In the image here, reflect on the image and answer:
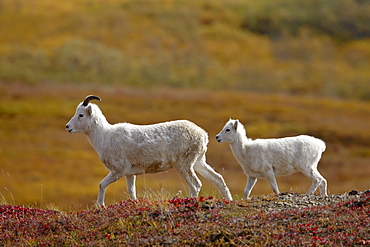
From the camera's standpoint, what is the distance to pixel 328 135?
61.9 m

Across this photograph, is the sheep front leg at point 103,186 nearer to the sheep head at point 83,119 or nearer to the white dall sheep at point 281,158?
the sheep head at point 83,119

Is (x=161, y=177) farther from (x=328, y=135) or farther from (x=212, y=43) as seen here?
(x=212, y=43)

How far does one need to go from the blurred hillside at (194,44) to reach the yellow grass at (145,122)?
13335 mm

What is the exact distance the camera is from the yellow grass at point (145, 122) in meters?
42.9

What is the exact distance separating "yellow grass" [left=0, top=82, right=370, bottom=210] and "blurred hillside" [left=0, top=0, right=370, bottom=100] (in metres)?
13.3

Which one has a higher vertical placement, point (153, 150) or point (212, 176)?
point (153, 150)

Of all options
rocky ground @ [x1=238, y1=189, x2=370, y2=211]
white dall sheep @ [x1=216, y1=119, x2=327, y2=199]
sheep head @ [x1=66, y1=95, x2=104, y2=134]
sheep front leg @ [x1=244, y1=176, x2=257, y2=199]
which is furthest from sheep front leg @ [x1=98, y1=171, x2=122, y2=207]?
white dall sheep @ [x1=216, y1=119, x2=327, y2=199]

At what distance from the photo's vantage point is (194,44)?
4786 inches

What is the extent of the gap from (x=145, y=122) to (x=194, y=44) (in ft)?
195

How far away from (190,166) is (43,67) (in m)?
82.8

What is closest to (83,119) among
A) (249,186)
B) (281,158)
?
(249,186)

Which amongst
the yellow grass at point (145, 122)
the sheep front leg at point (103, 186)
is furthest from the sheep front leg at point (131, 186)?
the yellow grass at point (145, 122)

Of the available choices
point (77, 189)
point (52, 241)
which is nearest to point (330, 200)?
point (52, 241)

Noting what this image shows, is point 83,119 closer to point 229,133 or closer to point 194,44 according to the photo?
point 229,133
